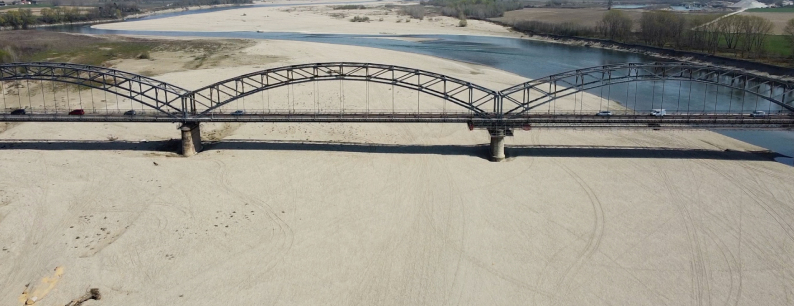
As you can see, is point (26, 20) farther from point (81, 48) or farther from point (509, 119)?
point (509, 119)

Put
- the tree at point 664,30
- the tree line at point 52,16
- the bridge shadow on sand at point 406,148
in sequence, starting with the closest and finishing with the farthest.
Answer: the bridge shadow on sand at point 406,148 → the tree at point 664,30 → the tree line at point 52,16

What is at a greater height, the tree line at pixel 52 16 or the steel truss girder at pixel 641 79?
the tree line at pixel 52 16

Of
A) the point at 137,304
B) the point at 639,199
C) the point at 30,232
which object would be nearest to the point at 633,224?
the point at 639,199

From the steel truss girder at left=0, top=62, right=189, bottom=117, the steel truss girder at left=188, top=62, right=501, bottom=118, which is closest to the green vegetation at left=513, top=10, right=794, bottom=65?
the steel truss girder at left=188, top=62, right=501, bottom=118

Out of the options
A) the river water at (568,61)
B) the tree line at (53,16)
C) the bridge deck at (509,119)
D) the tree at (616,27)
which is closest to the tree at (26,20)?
the tree line at (53,16)

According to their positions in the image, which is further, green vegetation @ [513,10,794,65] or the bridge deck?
green vegetation @ [513,10,794,65]

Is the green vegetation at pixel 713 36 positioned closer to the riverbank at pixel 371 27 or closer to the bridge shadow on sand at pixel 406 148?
the riverbank at pixel 371 27

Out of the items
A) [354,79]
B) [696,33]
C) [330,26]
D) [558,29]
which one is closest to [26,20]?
[330,26]

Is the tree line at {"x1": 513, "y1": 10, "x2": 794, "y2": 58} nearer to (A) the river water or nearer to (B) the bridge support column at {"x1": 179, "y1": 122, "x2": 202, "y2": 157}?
(A) the river water
